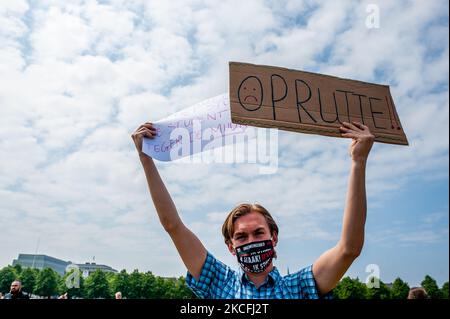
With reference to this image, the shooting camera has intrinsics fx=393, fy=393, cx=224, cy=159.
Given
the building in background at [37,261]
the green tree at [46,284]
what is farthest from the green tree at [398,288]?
the building in background at [37,261]

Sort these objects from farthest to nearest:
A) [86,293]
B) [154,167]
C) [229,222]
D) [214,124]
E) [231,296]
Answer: [86,293] → [214,124] → [154,167] → [229,222] → [231,296]

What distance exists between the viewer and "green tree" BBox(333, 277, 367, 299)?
206ft

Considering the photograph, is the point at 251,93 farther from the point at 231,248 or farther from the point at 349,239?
the point at 349,239

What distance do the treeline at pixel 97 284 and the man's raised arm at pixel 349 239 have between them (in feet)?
205

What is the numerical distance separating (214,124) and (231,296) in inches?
57.1

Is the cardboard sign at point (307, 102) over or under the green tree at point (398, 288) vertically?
under

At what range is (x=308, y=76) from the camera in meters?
3.52

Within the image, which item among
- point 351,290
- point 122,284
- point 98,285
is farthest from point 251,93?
point 122,284

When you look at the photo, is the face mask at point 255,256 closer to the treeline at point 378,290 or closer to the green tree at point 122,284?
the treeline at point 378,290

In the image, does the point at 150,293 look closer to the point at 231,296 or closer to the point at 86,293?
the point at 86,293

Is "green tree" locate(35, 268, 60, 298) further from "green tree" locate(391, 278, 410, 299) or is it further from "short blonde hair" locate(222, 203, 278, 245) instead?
"short blonde hair" locate(222, 203, 278, 245)

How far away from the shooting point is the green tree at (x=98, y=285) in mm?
63759

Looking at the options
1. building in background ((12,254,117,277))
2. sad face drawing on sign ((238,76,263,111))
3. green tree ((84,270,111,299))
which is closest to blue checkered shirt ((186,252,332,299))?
sad face drawing on sign ((238,76,263,111))
